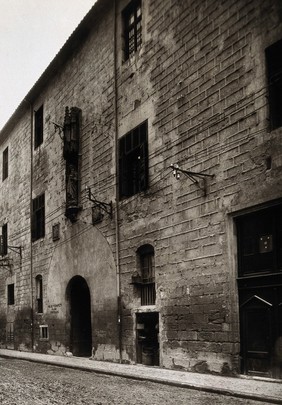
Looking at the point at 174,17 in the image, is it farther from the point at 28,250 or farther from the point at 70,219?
the point at 28,250

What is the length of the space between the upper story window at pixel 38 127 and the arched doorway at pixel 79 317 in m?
6.36

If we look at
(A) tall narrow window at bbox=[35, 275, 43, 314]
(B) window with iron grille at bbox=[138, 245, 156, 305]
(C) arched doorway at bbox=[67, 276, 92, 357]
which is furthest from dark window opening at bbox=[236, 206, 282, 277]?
(A) tall narrow window at bbox=[35, 275, 43, 314]

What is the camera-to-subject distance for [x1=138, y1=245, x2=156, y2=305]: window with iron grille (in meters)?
13.4

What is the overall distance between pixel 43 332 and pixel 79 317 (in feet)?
8.54

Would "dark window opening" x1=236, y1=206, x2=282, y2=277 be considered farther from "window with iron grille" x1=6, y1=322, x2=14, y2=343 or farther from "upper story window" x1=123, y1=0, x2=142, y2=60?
"window with iron grille" x1=6, y1=322, x2=14, y2=343

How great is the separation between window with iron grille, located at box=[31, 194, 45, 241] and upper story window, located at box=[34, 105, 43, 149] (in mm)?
2269

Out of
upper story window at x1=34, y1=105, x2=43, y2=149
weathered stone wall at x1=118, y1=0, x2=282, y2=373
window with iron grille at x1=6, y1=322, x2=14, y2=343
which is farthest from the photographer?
window with iron grille at x1=6, y1=322, x2=14, y2=343

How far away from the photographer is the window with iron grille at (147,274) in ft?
44.0

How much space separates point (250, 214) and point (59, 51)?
443 inches

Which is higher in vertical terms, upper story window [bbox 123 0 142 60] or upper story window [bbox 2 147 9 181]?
upper story window [bbox 123 0 142 60]

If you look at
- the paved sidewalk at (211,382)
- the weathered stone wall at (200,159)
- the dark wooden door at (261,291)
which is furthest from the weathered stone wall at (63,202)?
the dark wooden door at (261,291)

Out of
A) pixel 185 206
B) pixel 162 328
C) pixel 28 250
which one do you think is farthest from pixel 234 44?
pixel 28 250

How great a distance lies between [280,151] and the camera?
9438 millimetres

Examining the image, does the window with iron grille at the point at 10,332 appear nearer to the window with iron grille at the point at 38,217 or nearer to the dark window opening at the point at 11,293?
the dark window opening at the point at 11,293
